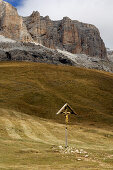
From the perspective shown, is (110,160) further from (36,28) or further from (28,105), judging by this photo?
(36,28)

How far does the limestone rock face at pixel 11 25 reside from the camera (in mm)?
170375

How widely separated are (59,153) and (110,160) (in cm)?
367

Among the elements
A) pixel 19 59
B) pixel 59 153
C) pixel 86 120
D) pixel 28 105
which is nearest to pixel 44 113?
pixel 28 105

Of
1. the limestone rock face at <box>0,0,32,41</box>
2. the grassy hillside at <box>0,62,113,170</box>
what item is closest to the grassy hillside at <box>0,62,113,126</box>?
the grassy hillside at <box>0,62,113,170</box>

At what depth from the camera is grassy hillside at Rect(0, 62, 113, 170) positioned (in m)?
15.5

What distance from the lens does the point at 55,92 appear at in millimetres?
69625

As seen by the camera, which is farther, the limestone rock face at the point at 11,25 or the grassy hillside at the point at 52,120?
the limestone rock face at the point at 11,25

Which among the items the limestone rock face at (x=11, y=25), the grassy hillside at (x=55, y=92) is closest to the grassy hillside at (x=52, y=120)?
the grassy hillside at (x=55, y=92)

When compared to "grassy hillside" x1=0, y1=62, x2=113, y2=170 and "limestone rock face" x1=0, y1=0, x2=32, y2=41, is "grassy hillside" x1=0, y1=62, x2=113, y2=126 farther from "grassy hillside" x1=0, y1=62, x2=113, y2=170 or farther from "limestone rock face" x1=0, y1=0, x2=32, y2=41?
"limestone rock face" x1=0, y1=0, x2=32, y2=41

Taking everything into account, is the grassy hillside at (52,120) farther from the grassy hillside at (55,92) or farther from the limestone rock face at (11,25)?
the limestone rock face at (11,25)

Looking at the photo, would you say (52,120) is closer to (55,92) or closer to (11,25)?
(55,92)

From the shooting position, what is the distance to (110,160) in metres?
16.0

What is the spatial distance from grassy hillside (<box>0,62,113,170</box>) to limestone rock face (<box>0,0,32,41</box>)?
Result: 263 ft

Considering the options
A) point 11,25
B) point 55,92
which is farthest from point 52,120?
point 11,25
